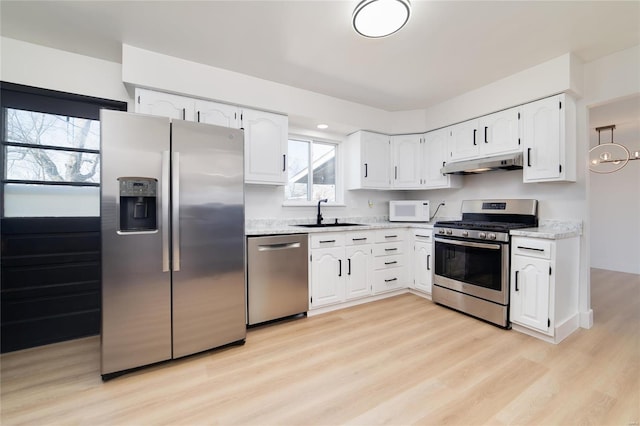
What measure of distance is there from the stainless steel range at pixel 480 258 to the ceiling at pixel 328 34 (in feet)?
4.98

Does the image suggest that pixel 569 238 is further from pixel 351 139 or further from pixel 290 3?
pixel 290 3

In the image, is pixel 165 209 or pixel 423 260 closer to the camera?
pixel 165 209

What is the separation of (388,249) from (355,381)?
72.0 inches

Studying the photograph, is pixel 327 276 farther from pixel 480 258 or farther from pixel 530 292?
pixel 530 292

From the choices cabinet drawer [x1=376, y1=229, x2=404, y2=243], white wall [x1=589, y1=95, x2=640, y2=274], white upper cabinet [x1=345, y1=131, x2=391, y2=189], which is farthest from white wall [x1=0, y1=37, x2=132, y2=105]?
white wall [x1=589, y1=95, x2=640, y2=274]

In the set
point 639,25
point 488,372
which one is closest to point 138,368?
point 488,372

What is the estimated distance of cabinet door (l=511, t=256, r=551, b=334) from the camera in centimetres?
231

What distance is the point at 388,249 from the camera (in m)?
3.38

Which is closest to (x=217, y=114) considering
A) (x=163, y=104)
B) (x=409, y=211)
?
(x=163, y=104)

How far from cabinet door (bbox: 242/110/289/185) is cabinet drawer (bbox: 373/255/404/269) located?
4.87 ft

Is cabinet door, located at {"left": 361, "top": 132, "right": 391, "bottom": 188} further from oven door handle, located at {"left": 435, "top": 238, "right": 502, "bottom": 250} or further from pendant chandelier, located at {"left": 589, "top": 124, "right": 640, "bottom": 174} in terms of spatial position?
pendant chandelier, located at {"left": 589, "top": 124, "right": 640, "bottom": 174}

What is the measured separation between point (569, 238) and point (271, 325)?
2904mm

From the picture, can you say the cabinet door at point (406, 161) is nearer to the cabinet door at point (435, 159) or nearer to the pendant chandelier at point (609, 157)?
the cabinet door at point (435, 159)

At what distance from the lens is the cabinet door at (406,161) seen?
3.81 m
